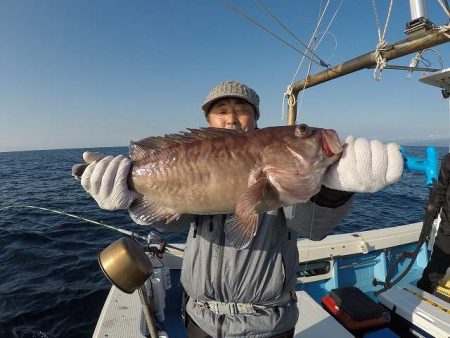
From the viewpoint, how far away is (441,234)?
195 inches

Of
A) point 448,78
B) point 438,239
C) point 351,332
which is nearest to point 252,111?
point 351,332

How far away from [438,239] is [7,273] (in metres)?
10.7

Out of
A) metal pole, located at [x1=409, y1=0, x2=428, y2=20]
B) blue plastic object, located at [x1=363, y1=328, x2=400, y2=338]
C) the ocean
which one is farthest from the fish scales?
the ocean

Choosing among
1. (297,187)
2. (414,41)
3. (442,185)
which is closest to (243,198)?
(297,187)

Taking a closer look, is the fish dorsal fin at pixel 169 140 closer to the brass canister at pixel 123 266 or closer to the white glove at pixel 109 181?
the white glove at pixel 109 181

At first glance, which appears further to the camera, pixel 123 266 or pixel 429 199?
pixel 429 199

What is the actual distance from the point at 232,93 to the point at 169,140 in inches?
28.5

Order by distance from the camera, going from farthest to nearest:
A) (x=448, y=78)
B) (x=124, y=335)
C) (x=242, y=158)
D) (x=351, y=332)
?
(x=448, y=78) < (x=351, y=332) < (x=124, y=335) < (x=242, y=158)

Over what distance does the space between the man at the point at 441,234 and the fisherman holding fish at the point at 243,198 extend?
10.8 ft

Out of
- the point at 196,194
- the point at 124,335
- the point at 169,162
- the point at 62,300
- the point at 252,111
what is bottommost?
the point at 62,300

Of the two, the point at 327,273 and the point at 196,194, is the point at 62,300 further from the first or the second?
the point at 196,194

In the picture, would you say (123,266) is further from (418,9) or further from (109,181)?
(418,9)

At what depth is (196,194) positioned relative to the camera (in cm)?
248

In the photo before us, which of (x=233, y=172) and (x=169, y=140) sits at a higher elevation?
(x=169, y=140)
